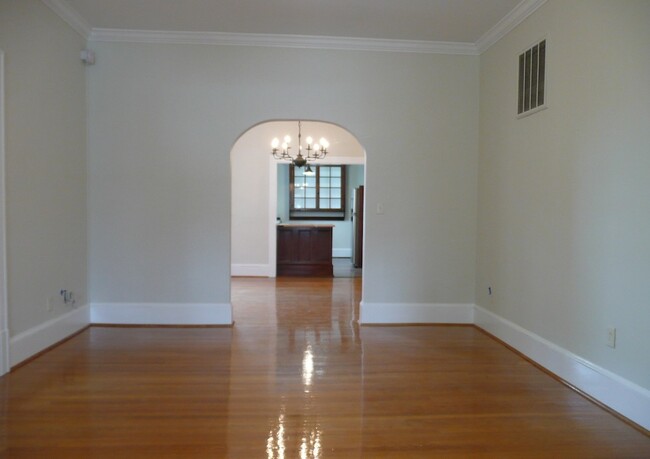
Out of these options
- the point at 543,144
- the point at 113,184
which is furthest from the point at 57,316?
the point at 543,144

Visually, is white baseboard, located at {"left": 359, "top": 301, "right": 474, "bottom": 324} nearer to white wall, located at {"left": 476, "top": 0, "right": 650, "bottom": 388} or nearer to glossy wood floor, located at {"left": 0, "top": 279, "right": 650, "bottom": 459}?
glossy wood floor, located at {"left": 0, "top": 279, "right": 650, "bottom": 459}

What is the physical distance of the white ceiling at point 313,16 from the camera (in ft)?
12.3

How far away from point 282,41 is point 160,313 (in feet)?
9.91

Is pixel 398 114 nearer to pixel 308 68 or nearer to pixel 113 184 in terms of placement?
pixel 308 68

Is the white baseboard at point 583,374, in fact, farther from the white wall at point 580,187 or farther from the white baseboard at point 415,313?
the white baseboard at point 415,313

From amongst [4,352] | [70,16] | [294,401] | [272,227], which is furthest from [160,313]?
[272,227]

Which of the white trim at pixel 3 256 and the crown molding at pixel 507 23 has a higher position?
the crown molding at pixel 507 23

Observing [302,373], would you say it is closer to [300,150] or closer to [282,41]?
[282,41]

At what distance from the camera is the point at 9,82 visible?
3.25 metres

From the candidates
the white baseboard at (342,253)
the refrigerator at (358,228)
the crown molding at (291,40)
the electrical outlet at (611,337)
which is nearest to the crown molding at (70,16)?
the crown molding at (291,40)

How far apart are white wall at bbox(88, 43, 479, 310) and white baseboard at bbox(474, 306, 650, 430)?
0.94 metres

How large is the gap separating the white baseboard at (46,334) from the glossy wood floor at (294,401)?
0.12 metres

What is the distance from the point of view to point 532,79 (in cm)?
366

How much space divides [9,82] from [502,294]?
172 inches
